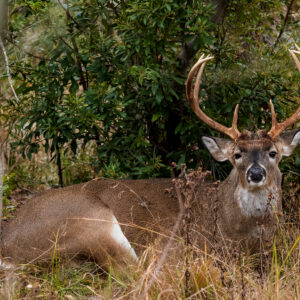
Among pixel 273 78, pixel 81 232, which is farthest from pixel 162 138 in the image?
pixel 81 232

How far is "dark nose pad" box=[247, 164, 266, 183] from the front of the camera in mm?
4645

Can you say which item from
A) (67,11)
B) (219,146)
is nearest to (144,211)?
(219,146)

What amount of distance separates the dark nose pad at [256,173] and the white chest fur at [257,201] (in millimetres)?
195

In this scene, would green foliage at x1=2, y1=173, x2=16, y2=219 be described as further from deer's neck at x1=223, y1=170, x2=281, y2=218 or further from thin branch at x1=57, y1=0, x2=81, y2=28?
deer's neck at x1=223, y1=170, x2=281, y2=218

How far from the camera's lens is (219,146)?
536cm

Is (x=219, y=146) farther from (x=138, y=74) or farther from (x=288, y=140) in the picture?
(x=138, y=74)

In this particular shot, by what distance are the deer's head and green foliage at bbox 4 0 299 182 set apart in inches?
21.4

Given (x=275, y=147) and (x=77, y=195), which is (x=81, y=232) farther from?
(x=275, y=147)

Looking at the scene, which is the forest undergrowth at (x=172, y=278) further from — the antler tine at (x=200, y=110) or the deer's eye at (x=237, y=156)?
the antler tine at (x=200, y=110)

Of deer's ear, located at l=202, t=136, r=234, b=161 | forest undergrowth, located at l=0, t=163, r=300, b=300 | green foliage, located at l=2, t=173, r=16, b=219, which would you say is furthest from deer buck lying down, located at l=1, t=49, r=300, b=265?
green foliage, located at l=2, t=173, r=16, b=219

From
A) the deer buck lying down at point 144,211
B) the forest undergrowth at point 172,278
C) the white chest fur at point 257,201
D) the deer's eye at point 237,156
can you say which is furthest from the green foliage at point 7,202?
the white chest fur at point 257,201

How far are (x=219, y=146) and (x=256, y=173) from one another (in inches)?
30.9

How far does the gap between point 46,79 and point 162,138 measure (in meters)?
1.43

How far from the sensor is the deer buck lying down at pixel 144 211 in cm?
475
